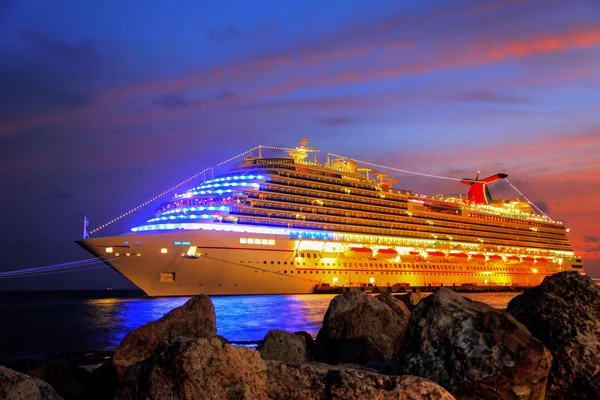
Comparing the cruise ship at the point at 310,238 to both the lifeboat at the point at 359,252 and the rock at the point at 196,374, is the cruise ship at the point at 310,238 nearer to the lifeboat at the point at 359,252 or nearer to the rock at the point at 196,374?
the lifeboat at the point at 359,252

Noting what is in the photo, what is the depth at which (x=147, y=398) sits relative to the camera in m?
4.86

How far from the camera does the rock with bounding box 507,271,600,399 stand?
279 inches

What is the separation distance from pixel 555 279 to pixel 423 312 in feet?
9.37

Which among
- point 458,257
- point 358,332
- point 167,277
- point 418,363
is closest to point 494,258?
point 458,257

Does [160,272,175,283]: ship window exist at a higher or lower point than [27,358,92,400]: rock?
higher

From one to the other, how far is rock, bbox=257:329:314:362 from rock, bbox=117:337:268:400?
5.60m

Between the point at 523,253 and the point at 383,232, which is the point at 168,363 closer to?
the point at 383,232

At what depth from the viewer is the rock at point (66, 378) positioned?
8102mm

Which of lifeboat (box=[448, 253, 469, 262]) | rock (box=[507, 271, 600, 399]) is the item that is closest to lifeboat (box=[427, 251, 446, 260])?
lifeboat (box=[448, 253, 469, 262])

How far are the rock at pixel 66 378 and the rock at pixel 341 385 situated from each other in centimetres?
408

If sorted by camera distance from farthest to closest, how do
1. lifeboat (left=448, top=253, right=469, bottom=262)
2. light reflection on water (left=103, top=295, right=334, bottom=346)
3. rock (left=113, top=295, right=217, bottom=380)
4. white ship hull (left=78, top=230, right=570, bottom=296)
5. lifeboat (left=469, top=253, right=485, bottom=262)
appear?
lifeboat (left=469, top=253, right=485, bottom=262), lifeboat (left=448, top=253, right=469, bottom=262), white ship hull (left=78, top=230, right=570, bottom=296), light reflection on water (left=103, top=295, right=334, bottom=346), rock (left=113, top=295, right=217, bottom=380)

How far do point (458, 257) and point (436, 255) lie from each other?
5.69 meters

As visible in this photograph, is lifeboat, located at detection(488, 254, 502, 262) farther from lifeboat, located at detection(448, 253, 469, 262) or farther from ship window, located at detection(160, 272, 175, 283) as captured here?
ship window, located at detection(160, 272, 175, 283)

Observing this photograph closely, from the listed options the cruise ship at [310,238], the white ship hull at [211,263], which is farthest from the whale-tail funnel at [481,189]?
the white ship hull at [211,263]
